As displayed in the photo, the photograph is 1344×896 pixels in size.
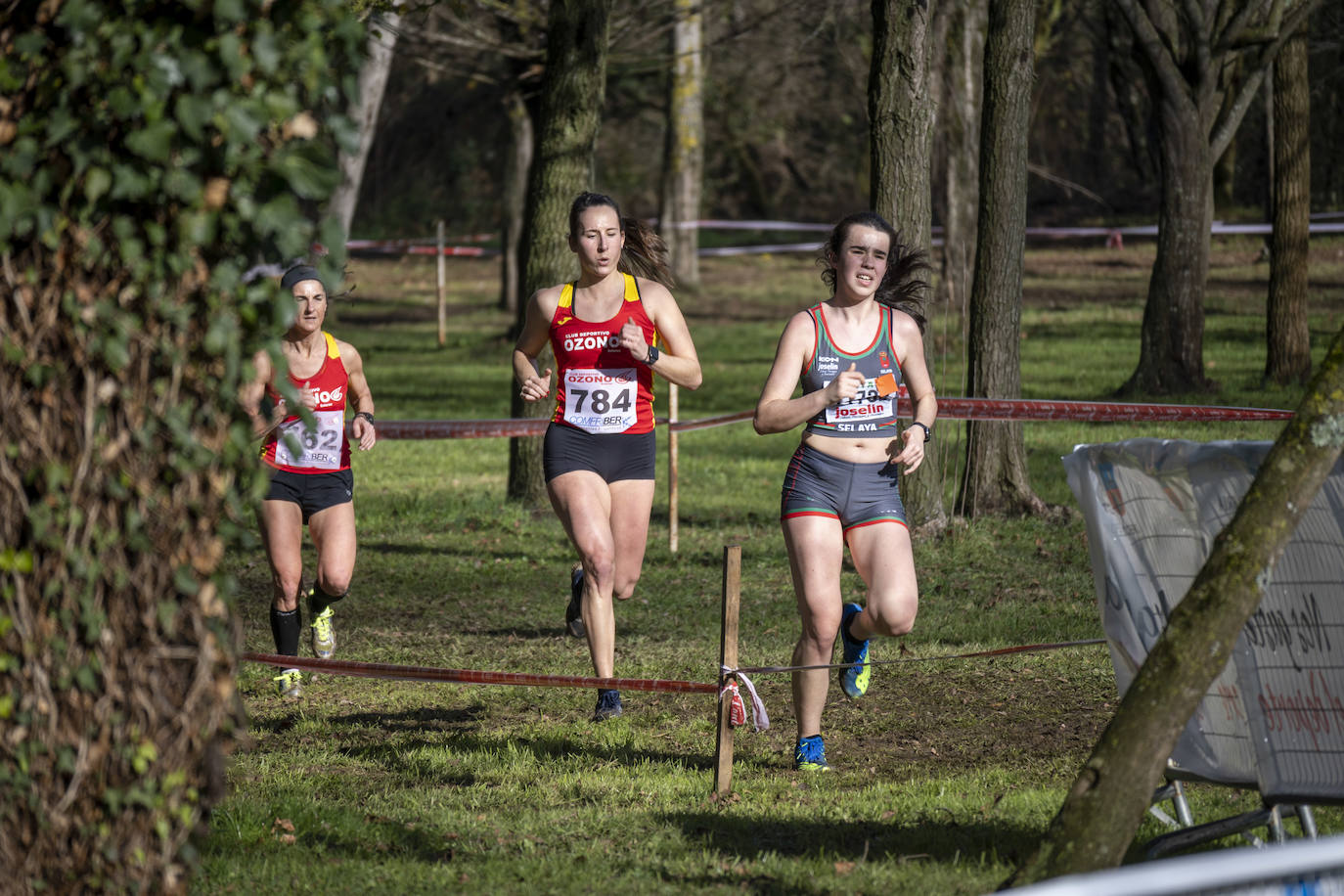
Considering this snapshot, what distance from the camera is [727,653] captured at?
5.11 m

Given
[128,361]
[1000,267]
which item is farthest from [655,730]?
[1000,267]

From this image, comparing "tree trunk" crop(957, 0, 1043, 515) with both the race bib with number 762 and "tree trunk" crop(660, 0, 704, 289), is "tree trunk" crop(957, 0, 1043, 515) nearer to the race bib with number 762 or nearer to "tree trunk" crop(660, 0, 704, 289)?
the race bib with number 762

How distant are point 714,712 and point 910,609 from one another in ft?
5.00

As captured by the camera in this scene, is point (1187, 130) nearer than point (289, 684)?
No

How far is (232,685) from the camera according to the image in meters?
3.20

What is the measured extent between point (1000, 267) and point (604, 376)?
17.1ft

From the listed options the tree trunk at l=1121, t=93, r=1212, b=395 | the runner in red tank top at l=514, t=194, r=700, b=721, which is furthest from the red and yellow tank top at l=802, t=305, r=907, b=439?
the tree trunk at l=1121, t=93, r=1212, b=395

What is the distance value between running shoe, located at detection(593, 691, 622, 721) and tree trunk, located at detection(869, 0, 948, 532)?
4.40 m

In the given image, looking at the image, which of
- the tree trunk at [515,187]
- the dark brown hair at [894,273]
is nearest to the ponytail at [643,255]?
the dark brown hair at [894,273]

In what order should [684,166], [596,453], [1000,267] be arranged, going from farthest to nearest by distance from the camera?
[684,166] < [1000,267] < [596,453]

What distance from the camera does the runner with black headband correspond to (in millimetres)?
6594

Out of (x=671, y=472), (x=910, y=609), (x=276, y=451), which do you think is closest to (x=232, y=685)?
(x=910, y=609)

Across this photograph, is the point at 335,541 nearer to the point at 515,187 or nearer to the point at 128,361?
the point at 128,361

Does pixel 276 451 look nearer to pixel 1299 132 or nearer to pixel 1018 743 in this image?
pixel 1018 743
